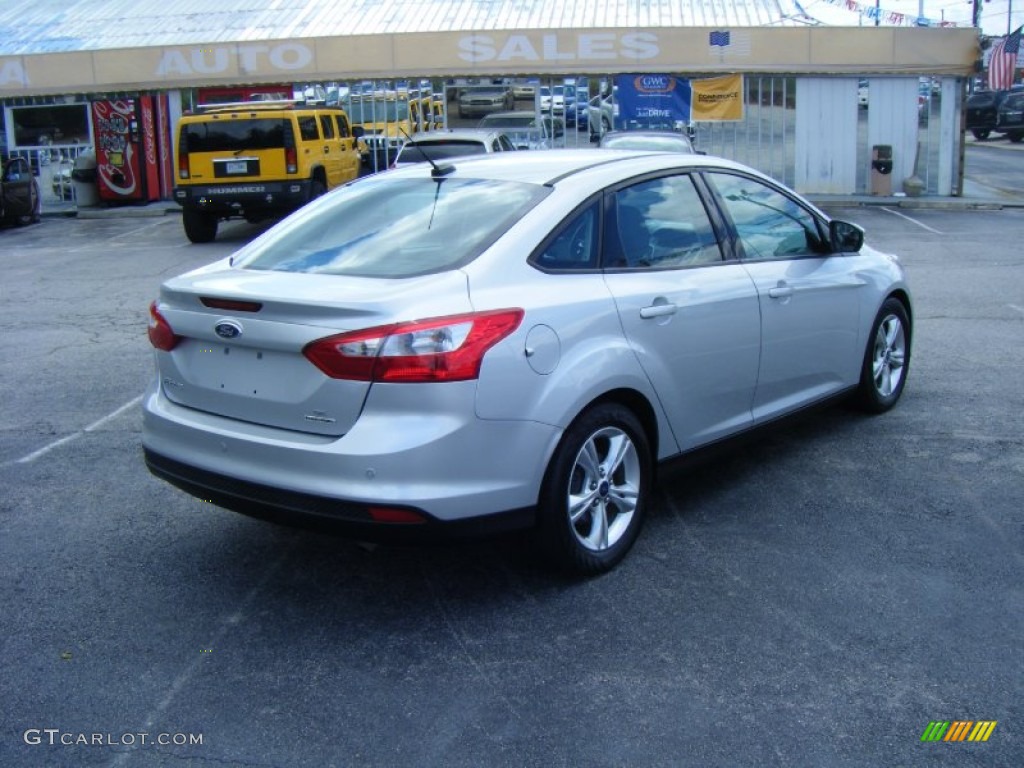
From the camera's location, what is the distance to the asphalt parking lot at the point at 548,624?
3.42 metres

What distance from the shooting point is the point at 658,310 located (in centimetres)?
472

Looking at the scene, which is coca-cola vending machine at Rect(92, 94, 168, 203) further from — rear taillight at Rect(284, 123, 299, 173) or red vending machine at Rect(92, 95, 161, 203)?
rear taillight at Rect(284, 123, 299, 173)

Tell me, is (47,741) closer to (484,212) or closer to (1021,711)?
(484,212)

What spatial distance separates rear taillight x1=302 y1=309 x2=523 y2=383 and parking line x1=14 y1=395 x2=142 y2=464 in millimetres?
3053

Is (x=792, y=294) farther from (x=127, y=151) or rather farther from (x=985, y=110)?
(x=985, y=110)

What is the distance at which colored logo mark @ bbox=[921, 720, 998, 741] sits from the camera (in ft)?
11.1

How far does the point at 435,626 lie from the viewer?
417 cm

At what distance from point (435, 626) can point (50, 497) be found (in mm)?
2489

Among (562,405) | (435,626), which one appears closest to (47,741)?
(435,626)

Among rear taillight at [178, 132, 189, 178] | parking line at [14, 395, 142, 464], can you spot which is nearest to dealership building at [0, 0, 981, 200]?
rear taillight at [178, 132, 189, 178]

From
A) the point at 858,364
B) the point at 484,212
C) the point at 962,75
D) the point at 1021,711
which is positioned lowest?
the point at 1021,711

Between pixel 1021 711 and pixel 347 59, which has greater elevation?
pixel 347 59

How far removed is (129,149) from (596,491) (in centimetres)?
2282

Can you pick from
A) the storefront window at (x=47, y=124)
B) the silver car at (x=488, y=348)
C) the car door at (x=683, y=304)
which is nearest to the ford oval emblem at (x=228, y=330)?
the silver car at (x=488, y=348)
